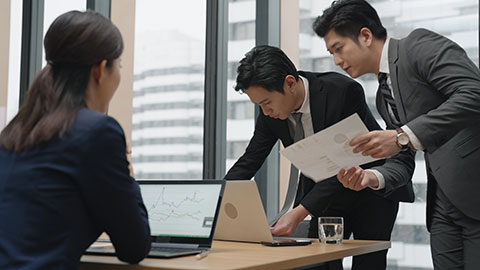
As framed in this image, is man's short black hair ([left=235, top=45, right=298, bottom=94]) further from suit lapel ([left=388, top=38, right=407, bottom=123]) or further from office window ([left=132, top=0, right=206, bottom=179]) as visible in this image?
office window ([left=132, top=0, right=206, bottom=179])

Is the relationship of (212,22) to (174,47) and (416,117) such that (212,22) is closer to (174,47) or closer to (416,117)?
(174,47)

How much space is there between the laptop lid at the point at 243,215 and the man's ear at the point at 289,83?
2.08 ft

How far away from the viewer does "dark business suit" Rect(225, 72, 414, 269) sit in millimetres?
2152

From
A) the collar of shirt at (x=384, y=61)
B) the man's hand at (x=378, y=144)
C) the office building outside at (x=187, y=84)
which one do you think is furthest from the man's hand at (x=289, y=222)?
the office building outside at (x=187, y=84)

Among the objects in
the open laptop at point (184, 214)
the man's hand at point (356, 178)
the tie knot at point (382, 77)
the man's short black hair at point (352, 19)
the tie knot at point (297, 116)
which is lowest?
the open laptop at point (184, 214)

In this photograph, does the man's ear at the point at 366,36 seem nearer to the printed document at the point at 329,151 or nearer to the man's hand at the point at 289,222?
the printed document at the point at 329,151

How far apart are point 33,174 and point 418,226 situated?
8.47ft

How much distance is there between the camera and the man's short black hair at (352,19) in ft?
6.95

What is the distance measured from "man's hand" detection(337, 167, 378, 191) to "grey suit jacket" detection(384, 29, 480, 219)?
0.69ft

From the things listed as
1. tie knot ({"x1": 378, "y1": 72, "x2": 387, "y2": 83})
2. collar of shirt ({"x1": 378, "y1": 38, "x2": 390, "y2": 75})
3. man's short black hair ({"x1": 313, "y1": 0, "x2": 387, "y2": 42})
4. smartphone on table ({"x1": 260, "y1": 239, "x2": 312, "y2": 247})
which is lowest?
smartphone on table ({"x1": 260, "y1": 239, "x2": 312, "y2": 247})

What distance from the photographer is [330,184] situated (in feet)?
7.08

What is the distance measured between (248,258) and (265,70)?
42.4 inches

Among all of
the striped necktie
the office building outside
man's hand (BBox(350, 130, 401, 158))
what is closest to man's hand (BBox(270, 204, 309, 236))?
man's hand (BBox(350, 130, 401, 158))

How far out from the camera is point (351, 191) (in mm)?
2268
